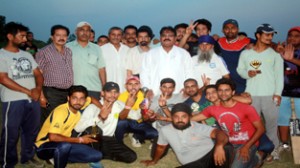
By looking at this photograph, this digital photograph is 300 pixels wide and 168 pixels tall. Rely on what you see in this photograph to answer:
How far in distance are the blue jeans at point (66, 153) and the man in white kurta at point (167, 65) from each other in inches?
89.2

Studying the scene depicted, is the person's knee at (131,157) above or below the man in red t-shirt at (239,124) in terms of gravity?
below

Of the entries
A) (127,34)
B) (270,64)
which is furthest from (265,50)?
(127,34)

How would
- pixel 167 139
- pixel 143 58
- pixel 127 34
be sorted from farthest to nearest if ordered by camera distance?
pixel 127 34 < pixel 143 58 < pixel 167 139

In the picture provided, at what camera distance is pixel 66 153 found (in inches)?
194

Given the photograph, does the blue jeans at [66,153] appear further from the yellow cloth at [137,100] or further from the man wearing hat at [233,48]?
the man wearing hat at [233,48]

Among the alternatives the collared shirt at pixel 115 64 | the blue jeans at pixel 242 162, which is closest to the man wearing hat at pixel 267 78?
the blue jeans at pixel 242 162

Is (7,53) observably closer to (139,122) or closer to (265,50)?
(139,122)

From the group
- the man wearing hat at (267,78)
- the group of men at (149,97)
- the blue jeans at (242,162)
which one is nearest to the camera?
the blue jeans at (242,162)

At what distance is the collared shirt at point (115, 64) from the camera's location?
24.1ft

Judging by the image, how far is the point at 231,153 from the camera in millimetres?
4871

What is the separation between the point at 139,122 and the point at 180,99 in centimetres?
103

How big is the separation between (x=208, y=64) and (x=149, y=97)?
151 cm

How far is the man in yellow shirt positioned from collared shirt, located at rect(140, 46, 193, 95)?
2.02 meters

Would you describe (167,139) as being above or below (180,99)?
below
